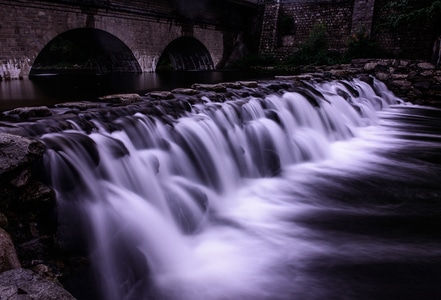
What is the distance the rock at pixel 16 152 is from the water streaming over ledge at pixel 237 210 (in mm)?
206

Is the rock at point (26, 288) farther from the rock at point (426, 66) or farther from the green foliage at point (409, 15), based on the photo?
the green foliage at point (409, 15)

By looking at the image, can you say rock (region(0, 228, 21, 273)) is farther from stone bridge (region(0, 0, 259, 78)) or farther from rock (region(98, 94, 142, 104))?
stone bridge (region(0, 0, 259, 78))

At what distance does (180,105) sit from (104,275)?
8.85 ft

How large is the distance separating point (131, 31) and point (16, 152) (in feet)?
39.2

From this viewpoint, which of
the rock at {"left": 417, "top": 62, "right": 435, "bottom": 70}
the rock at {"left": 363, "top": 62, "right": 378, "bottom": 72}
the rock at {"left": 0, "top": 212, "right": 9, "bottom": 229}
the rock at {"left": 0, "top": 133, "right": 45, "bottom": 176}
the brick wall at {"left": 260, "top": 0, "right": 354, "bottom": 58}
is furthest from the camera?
the brick wall at {"left": 260, "top": 0, "right": 354, "bottom": 58}

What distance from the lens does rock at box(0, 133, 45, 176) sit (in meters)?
1.99

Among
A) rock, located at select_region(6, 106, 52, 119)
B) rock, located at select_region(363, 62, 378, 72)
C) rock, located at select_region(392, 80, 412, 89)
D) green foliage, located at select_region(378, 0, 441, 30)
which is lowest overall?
rock, located at select_region(6, 106, 52, 119)

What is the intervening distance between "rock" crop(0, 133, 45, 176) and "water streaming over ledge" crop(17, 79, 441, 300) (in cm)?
21

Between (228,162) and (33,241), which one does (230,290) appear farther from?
(228,162)

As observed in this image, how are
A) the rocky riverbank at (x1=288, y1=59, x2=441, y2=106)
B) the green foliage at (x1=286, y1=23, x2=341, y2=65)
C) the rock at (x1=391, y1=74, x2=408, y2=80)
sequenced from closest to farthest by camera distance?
the rocky riverbank at (x1=288, y1=59, x2=441, y2=106)
the rock at (x1=391, y1=74, x2=408, y2=80)
the green foliage at (x1=286, y1=23, x2=341, y2=65)

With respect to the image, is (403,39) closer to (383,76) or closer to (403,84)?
(383,76)

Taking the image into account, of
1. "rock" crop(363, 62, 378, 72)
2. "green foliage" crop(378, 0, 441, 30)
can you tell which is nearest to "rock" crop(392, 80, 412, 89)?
"rock" crop(363, 62, 378, 72)

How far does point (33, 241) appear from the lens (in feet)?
6.51

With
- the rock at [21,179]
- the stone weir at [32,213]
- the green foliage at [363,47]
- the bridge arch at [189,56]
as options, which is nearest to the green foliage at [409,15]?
the green foliage at [363,47]
